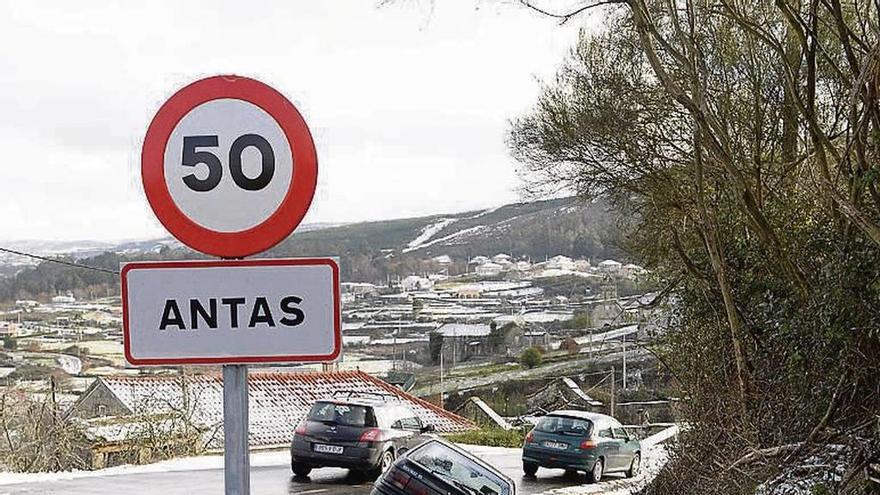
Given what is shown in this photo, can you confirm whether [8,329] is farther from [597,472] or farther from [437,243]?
[597,472]

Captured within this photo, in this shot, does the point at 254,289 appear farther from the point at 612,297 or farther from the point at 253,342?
the point at 612,297

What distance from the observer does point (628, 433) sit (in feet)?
79.7

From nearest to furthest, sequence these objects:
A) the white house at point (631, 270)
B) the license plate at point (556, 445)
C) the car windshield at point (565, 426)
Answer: the white house at point (631, 270) < the license plate at point (556, 445) < the car windshield at point (565, 426)

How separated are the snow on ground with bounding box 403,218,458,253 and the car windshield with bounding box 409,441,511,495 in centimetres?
2530

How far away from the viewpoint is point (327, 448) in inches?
790

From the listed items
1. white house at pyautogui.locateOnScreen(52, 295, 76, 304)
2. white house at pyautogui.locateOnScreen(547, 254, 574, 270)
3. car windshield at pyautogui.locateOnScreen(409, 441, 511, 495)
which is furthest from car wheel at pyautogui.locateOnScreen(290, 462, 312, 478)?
white house at pyautogui.locateOnScreen(52, 295, 76, 304)

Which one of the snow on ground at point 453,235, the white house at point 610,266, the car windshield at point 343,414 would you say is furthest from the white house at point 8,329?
the white house at point 610,266

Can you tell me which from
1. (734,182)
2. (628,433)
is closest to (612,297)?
(734,182)

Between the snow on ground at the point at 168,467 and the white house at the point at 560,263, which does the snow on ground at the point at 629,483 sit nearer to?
the snow on ground at the point at 168,467

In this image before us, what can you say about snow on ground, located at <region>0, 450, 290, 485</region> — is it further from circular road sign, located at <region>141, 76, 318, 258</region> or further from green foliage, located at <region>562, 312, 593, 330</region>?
circular road sign, located at <region>141, 76, 318, 258</region>

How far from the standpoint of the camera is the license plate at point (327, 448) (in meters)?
20.0

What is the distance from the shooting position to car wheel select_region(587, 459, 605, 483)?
887 inches

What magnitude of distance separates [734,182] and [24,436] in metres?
20.3

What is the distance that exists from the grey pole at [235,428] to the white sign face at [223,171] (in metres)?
0.40
